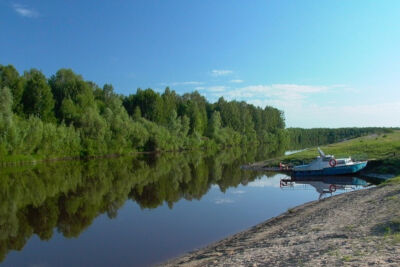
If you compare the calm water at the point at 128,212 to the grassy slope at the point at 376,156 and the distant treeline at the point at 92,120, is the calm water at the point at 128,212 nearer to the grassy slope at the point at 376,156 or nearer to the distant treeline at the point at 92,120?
the grassy slope at the point at 376,156

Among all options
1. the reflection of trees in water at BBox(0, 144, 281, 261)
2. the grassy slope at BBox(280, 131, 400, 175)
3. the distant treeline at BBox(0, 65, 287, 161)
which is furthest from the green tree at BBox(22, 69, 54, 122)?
the grassy slope at BBox(280, 131, 400, 175)

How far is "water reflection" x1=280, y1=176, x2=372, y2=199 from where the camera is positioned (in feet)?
108

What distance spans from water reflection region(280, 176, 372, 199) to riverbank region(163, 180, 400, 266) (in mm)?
13842

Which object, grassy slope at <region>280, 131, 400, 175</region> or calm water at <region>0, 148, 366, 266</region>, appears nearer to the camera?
calm water at <region>0, 148, 366, 266</region>

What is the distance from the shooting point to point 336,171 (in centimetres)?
3991

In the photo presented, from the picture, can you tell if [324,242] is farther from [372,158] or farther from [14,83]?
[14,83]

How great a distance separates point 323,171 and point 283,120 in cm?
14958

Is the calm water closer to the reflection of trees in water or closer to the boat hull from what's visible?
the reflection of trees in water

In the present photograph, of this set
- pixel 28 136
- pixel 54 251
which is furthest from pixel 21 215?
pixel 28 136

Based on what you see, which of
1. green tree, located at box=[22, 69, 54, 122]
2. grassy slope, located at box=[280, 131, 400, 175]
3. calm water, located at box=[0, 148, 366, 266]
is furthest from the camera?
green tree, located at box=[22, 69, 54, 122]

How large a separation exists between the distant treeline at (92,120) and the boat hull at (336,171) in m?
49.2

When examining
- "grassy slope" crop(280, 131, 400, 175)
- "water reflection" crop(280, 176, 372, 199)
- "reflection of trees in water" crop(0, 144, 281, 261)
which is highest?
"grassy slope" crop(280, 131, 400, 175)

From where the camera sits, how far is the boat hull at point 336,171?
39.6 meters

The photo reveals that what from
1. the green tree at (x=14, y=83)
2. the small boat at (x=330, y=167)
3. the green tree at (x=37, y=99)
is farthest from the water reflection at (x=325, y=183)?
the green tree at (x=14, y=83)
